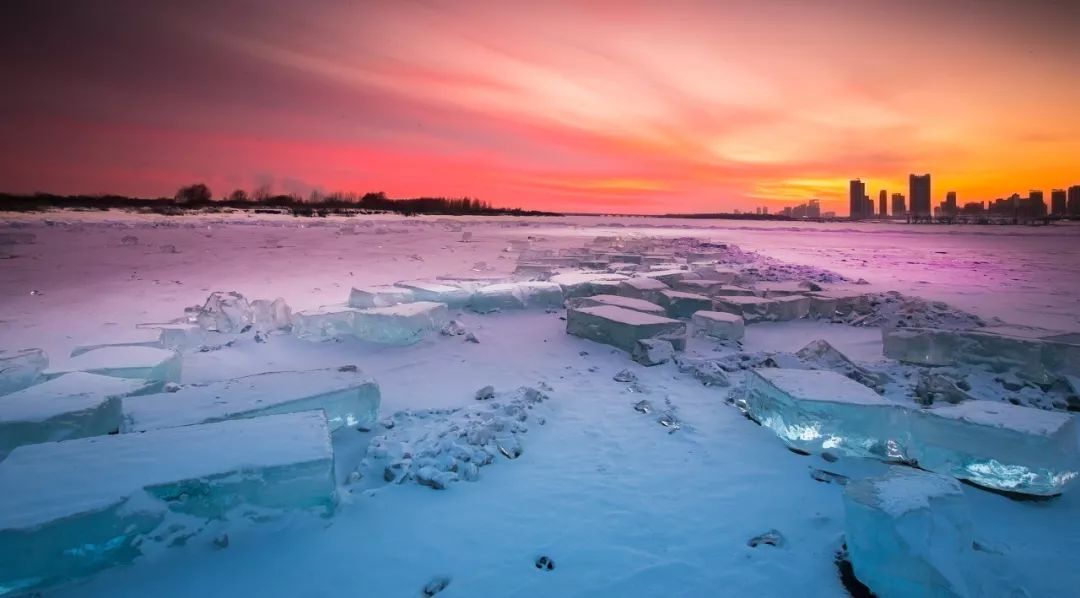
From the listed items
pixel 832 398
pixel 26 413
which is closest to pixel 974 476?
pixel 832 398

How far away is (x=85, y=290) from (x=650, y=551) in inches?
374

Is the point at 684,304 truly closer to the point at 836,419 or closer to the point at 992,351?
the point at 992,351

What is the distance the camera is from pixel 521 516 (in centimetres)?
225

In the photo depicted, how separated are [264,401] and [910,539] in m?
3.11

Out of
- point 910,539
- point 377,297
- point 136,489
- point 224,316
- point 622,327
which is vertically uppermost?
point 377,297

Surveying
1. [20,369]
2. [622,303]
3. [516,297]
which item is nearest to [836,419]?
[622,303]

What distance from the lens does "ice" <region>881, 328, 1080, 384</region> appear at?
13.3 feet

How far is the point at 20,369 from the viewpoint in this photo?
12.0ft

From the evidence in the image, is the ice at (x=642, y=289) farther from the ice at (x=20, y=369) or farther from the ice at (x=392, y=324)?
the ice at (x=20, y=369)

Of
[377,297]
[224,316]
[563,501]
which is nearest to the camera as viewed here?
[563,501]

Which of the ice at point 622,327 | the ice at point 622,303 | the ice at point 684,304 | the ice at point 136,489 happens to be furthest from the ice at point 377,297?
the ice at point 136,489

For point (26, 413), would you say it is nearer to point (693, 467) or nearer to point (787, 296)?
point (693, 467)

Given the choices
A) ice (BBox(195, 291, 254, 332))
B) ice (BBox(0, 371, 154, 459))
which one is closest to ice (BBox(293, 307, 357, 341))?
ice (BBox(195, 291, 254, 332))

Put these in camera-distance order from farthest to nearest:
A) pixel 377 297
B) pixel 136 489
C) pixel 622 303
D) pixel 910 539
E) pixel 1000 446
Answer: pixel 377 297 → pixel 622 303 → pixel 1000 446 → pixel 136 489 → pixel 910 539
